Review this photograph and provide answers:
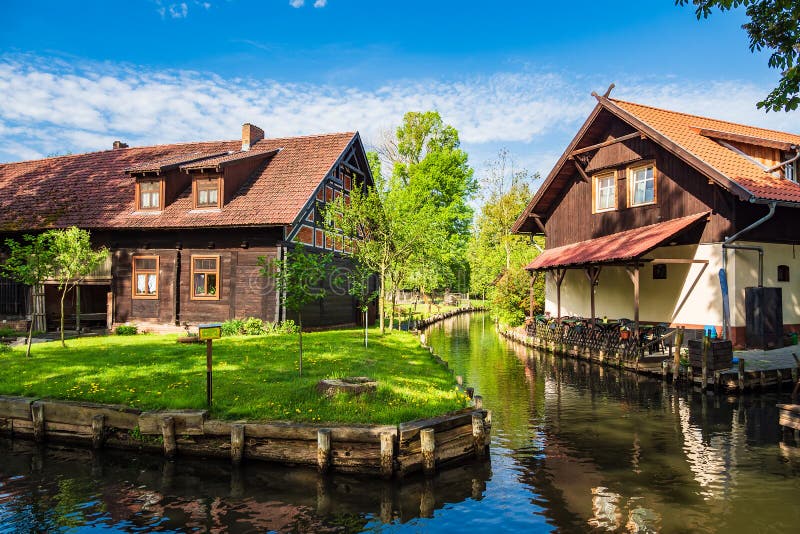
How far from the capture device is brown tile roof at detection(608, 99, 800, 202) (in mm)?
18480

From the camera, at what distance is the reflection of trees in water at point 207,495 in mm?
7426

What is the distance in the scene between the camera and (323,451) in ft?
29.1

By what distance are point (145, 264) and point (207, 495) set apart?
18106 millimetres

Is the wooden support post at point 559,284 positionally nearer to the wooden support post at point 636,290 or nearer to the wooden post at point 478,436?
the wooden support post at point 636,290

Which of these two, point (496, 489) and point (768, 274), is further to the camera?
point (768, 274)

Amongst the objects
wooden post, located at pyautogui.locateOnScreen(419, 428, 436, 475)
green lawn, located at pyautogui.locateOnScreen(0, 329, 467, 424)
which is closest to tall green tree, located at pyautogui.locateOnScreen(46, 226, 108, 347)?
green lawn, located at pyautogui.locateOnScreen(0, 329, 467, 424)

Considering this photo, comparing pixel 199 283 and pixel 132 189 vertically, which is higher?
pixel 132 189

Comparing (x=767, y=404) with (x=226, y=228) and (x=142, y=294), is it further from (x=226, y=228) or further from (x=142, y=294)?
(x=142, y=294)

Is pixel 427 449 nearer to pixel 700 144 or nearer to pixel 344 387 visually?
pixel 344 387

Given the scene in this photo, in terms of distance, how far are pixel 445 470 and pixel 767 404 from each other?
994cm

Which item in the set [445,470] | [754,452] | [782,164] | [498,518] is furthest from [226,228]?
[782,164]

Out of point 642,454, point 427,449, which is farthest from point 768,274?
point 427,449

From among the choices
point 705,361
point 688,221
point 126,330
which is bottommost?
point 705,361

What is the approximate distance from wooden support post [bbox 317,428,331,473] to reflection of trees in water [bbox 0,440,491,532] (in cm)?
18
